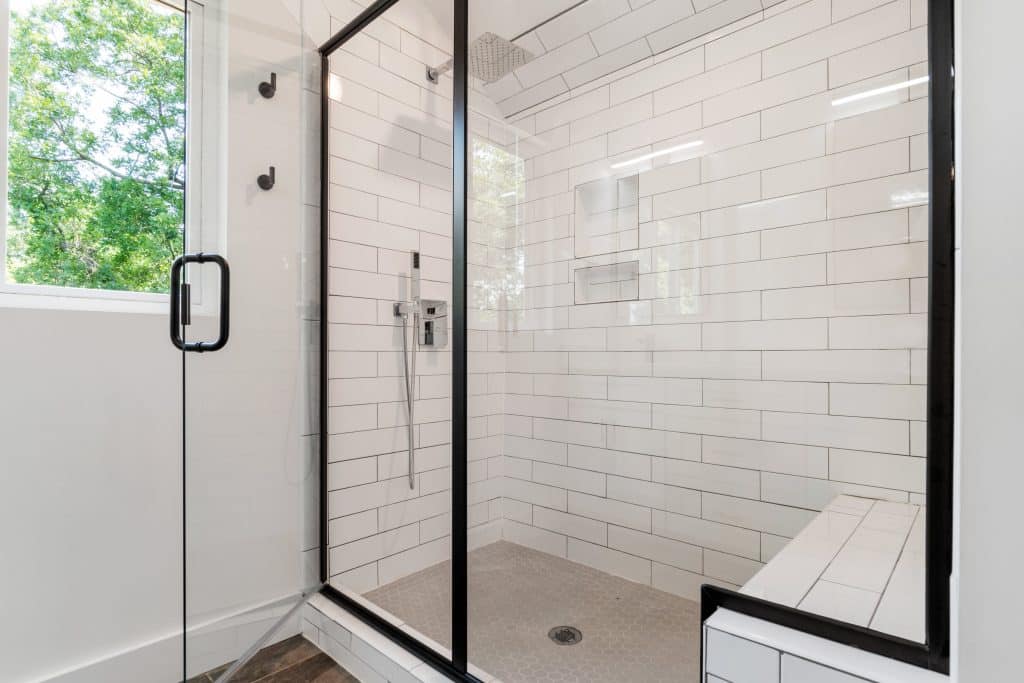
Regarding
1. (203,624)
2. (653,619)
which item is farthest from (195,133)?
(653,619)

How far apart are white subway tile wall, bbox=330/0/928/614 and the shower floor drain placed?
243mm

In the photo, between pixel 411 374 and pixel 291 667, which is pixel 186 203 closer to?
pixel 411 374

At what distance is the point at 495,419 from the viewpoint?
1690 mm

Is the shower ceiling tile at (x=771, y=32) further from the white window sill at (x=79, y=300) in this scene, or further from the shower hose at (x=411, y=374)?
the white window sill at (x=79, y=300)

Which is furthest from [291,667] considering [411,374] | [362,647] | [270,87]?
[270,87]

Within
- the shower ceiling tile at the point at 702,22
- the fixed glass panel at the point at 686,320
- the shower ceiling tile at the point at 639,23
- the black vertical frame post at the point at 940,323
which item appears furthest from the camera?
the shower ceiling tile at the point at 639,23

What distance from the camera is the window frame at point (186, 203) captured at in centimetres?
139

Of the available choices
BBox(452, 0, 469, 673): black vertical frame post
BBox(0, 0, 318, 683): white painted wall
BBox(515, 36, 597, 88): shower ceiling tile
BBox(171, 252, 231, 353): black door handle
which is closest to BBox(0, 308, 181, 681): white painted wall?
BBox(0, 0, 318, 683): white painted wall

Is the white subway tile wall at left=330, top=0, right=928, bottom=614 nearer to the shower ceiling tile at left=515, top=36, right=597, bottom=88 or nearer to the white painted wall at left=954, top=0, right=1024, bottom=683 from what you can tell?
the shower ceiling tile at left=515, top=36, right=597, bottom=88

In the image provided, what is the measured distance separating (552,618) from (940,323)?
1.32 m

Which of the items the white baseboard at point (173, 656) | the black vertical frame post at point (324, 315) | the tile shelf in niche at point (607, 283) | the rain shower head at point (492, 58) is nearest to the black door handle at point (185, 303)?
the black vertical frame post at point (324, 315)

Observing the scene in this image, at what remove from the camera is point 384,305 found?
1991mm

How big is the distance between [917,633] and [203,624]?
1643 millimetres

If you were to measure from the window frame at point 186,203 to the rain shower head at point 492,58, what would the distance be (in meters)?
0.75
